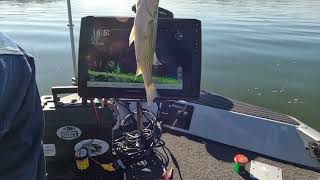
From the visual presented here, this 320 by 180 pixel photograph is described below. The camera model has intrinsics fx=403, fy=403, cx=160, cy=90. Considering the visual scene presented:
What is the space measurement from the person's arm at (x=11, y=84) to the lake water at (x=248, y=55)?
5030 mm

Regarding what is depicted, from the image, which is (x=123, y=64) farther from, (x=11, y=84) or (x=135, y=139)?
(x=11, y=84)

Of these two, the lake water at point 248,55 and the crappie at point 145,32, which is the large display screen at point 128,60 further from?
the lake water at point 248,55

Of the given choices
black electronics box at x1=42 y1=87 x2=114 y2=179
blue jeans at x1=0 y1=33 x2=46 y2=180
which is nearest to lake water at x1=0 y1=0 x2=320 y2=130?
black electronics box at x1=42 y1=87 x2=114 y2=179

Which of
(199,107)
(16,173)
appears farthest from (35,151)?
(199,107)

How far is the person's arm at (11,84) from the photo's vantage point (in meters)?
1.03

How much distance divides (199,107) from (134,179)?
4.07 ft

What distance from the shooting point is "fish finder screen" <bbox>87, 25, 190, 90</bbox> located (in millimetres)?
3213

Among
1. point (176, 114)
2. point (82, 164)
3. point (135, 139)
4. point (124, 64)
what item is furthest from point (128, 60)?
point (176, 114)

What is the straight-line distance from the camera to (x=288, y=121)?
4.49 meters

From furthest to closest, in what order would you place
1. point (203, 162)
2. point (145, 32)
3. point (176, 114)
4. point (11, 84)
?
1. point (176, 114)
2. point (203, 162)
3. point (145, 32)
4. point (11, 84)

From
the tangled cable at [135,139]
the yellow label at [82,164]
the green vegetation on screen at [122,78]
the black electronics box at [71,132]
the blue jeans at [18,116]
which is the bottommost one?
the tangled cable at [135,139]

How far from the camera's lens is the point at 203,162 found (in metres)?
4.05

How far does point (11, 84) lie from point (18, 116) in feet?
0.36

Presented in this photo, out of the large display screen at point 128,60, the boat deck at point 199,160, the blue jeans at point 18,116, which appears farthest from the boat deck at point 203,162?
the blue jeans at point 18,116
